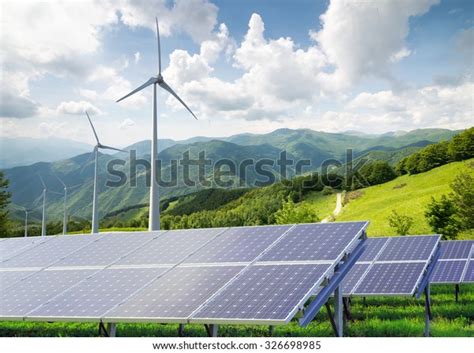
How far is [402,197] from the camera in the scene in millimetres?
108000

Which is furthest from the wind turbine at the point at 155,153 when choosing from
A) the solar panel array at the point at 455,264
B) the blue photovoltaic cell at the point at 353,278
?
the solar panel array at the point at 455,264

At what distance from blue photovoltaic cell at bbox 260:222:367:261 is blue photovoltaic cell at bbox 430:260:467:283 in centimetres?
1001

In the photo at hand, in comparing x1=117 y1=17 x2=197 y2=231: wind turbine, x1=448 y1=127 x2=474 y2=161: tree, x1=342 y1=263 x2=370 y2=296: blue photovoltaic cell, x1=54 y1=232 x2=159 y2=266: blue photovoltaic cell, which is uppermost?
x1=448 y1=127 x2=474 y2=161: tree

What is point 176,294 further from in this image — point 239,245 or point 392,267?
point 392,267

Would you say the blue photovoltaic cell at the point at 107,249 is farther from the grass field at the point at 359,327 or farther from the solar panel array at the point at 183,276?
the grass field at the point at 359,327

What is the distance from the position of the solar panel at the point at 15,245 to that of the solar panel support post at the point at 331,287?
11.9 m

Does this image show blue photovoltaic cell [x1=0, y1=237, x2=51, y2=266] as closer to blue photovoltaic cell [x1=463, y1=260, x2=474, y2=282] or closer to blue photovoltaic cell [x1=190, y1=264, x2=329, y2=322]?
blue photovoltaic cell [x1=190, y1=264, x2=329, y2=322]

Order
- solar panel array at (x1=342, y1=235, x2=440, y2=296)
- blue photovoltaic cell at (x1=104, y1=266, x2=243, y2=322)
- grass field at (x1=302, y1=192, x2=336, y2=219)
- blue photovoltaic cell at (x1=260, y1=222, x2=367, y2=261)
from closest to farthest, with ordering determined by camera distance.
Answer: blue photovoltaic cell at (x1=104, y1=266, x2=243, y2=322) < blue photovoltaic cell at (x1=260, y1=222, x2=367, y2=261) < solar panel array at (x1=342, y1=235, x2=440, y2=296) < grass field at (x1=302, y1=192, x2=336, y2=219)

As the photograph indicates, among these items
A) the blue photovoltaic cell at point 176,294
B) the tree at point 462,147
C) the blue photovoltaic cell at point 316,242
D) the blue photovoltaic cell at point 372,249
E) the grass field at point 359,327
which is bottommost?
the grass field at point 359,327

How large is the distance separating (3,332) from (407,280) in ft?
44.6

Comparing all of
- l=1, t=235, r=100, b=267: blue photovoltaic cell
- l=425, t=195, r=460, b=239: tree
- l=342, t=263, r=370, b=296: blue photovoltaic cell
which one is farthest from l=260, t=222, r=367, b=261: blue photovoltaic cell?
l=425, t=195, r=460, b=239: tree

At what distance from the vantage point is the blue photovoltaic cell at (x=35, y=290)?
13812 millimetres

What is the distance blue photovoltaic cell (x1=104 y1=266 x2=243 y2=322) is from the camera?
1157cm
